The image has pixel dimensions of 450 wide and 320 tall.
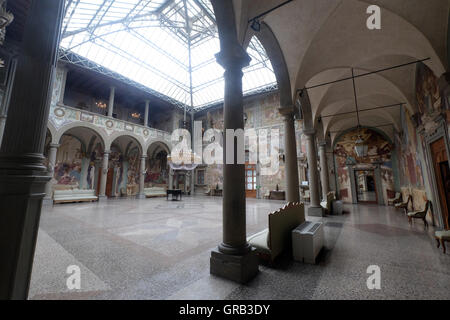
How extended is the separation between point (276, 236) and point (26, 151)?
3.28 m

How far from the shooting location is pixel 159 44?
43.1ft

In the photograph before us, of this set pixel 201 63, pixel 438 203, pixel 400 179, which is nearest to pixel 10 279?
pixel 438 203

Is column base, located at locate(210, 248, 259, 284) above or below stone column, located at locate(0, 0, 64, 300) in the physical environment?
below

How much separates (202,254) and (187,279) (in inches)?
36.3

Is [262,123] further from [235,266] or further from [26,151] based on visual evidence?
[26,151]

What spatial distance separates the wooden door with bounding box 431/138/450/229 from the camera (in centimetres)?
490

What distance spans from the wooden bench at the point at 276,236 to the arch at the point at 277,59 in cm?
325

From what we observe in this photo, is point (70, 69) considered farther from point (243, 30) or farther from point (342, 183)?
point (342, 183)

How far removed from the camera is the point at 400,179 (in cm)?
1042

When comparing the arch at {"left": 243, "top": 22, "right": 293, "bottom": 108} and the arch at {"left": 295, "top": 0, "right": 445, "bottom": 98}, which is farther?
the arch at {"left": 243, "top": 22, "right": 293, "bottom": 108}

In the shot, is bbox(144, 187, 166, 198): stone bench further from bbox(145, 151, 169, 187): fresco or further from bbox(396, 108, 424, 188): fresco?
bbox(396, 108, 424, 188): fresco

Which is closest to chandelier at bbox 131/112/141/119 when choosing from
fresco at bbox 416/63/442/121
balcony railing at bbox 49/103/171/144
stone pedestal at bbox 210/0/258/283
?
balcony railing at bbox 49/103/171/144

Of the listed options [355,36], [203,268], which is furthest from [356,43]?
[203,268]
